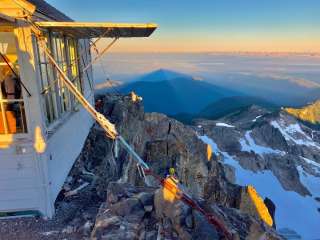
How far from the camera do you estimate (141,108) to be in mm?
32656

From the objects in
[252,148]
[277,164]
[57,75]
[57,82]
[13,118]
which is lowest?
[277,164]

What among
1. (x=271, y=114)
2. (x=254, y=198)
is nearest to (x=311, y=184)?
(x=271, y=114)

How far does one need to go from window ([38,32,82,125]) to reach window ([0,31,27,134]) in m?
0.73

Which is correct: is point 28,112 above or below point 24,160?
above

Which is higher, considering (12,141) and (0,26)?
(0,26)

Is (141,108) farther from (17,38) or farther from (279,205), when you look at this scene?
(279,205)

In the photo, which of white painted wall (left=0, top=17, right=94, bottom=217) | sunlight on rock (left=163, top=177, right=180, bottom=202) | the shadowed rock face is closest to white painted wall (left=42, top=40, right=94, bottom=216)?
white painted wall (left=0, top=17, right=94, bottom=217)

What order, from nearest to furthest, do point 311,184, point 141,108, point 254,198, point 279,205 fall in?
point 141,108, point 254,198, point 279,205, point 311,184

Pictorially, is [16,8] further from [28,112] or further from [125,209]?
[125,209]

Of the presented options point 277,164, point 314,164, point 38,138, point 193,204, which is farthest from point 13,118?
point 314,164

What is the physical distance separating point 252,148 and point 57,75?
134853 millimetres

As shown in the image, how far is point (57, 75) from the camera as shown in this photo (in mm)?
10047

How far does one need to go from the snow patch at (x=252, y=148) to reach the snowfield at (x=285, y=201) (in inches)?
516

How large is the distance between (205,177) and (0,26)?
1739 inches
